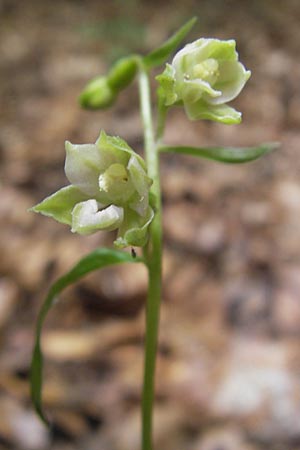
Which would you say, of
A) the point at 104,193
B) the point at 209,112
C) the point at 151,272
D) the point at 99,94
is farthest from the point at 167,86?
the point at 99,94

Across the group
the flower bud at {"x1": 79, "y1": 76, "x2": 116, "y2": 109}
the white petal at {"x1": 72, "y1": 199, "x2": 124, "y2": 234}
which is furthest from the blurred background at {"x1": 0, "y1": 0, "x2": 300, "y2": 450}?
the white petal at {"x1": 72, "y1": 199, "x2": 124, "y2": 234}

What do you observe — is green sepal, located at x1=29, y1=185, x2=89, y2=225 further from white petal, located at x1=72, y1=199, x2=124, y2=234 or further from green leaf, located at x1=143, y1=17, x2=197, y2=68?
green leaf, located at x1=143, y1=17, x2=197, y2=68

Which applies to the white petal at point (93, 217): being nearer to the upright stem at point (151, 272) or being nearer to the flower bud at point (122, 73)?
the upright stem at point (151, 272)

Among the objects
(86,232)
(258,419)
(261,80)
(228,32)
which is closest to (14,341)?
(258,419)

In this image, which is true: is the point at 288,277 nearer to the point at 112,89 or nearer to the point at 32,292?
the point at 32,292

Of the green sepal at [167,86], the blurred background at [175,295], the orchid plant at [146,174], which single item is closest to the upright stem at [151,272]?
the orchid plant at [146,174]

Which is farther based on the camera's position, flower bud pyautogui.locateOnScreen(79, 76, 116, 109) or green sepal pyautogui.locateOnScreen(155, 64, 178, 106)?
flower bud pyautogui.locateOnScreen(79, 76, 116, 109)
